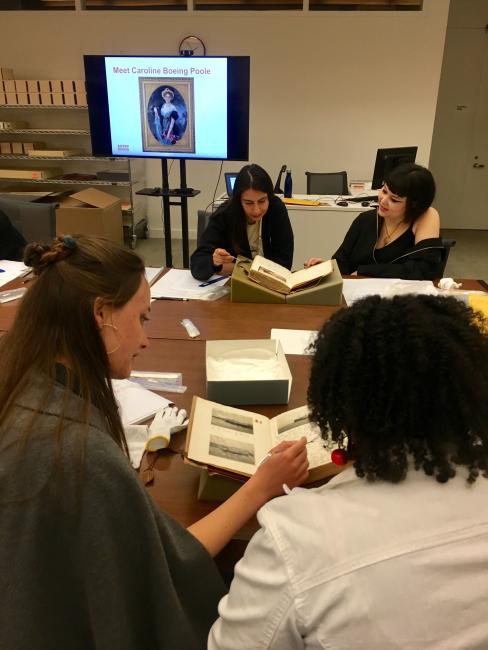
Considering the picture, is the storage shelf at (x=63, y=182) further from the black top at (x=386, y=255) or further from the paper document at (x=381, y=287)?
the paper document at (x=381, y=287)

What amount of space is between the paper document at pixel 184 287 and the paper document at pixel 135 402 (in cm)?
75

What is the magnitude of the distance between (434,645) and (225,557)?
434 mm

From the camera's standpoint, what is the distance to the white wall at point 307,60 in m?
4.72

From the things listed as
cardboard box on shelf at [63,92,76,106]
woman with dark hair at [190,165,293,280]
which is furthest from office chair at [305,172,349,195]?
cardboard box on shelf at [63,92,76,106]

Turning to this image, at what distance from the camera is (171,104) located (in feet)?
9.23

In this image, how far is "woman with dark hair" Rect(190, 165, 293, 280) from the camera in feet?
7.18

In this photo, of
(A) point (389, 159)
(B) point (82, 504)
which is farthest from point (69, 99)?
(B) point (82, 504)

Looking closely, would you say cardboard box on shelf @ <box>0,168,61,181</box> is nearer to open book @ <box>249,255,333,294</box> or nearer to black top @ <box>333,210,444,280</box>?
black top @ <box>333,210,444,280</box>

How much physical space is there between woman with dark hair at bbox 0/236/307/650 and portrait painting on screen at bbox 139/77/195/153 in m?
2.21

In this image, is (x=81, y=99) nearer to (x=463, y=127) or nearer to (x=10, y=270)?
(x=10, y=270)

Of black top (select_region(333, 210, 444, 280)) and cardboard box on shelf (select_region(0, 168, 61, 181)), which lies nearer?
black top (select_region(333, 210, 444, 280))

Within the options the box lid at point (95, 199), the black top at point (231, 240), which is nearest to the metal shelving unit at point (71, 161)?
the box lid at point (95, 199)

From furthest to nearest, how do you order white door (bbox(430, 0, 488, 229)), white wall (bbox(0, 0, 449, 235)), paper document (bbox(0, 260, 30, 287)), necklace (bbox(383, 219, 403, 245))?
white door (bbox(430, 0, 488, 229)) → white wall (bbox(0, 0, 449, 235)) → necklace (bbox(383, 219, 403, 245)) → paper document (bbox(0, 260, 30, 287))

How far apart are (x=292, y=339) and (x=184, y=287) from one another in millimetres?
670
